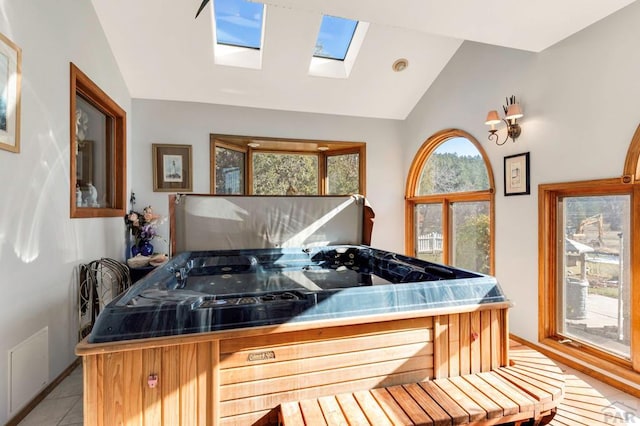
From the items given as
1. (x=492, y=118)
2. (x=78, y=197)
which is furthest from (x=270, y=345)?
(x=492, y=118)

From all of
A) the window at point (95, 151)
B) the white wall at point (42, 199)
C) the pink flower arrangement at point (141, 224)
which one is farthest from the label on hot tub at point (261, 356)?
the pink flower arrangement at point (141, 224)

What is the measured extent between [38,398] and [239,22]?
364 centimetres

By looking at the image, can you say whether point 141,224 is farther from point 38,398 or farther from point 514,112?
point 514,112

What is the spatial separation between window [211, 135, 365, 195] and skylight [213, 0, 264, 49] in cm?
111

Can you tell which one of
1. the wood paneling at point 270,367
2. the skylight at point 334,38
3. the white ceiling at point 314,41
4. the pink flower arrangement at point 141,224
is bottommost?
the wood paneling at point 270,367

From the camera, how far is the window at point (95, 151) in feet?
8.44

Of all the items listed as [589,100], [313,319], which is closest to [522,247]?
[589,100]

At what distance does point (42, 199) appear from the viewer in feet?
6.95

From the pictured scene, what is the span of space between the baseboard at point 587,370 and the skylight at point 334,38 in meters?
3.60

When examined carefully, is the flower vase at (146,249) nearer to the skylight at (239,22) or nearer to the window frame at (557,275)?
the skylight at (239,22)

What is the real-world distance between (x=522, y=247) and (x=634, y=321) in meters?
0.97

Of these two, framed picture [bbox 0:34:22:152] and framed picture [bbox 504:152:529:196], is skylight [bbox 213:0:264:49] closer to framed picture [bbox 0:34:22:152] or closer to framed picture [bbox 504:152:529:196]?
framed picture [bbox 0:34:22:152]

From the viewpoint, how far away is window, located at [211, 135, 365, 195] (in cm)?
446

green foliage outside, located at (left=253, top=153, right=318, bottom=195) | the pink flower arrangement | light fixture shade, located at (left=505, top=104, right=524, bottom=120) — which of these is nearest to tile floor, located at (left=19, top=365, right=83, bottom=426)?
the pink flower arrangement
